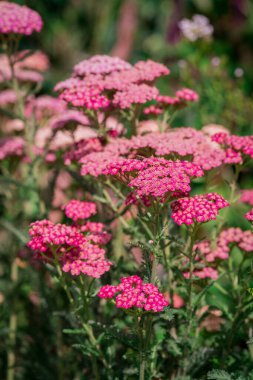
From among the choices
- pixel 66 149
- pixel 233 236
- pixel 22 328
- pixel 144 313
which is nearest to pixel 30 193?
pixel 66 149

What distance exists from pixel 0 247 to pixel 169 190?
219 centimetres

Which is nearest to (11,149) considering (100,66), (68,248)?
(100,66)

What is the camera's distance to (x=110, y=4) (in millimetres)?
11344

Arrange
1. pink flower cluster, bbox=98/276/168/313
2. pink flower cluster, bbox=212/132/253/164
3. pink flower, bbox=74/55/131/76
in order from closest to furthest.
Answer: pink flower cluster, bbox=98/276/168/313 < pink flower cluster, bbox=212/132/253/164 < pink flower, bbox=74/55/131/76

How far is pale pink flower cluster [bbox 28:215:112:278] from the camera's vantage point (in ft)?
6.47

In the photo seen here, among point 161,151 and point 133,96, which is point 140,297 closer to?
point 161,151

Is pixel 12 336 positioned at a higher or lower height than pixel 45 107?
lower

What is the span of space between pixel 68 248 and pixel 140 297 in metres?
0.42

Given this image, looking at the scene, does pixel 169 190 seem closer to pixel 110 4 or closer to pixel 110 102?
pixel 110 102

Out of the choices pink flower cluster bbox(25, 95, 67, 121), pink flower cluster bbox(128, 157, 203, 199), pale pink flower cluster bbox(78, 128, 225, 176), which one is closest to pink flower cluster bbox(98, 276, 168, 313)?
pink flower cluster bbox(128, 157, 203, 199)

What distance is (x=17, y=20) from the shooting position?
277 centimetres

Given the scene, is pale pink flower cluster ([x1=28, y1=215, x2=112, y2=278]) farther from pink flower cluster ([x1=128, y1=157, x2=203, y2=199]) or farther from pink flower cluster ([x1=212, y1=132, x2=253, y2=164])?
pink flower cluster ([x1=212, y1=132, x2=253, y2=164])

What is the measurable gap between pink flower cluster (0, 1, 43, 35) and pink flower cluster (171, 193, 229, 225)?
52.5 inches

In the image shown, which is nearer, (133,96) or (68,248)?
(68,248)
